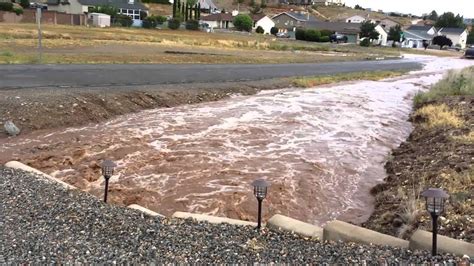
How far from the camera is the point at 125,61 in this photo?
30188 mm

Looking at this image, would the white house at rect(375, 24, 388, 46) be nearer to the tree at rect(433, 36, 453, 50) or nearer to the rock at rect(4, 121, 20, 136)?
the tree at rect(433, 36, 453, 50)

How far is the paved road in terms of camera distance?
19812 millimetres

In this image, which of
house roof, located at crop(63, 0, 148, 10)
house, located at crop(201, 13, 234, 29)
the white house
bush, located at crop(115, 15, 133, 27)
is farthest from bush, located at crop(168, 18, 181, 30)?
the white house

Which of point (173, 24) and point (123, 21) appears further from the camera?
→ point (173, 24)

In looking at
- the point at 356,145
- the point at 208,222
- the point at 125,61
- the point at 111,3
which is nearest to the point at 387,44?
the point at 111,3

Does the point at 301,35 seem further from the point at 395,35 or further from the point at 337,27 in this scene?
the point at 395,35

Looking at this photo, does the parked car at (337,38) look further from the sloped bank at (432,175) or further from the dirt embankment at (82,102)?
the sloped bank at (432,175)

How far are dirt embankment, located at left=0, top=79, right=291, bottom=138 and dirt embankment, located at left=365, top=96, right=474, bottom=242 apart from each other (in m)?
9.61

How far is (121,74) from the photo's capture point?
24156 millimetres

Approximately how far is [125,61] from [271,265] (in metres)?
26.4

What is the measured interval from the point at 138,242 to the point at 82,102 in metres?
12.3

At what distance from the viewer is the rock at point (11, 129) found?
14353 mm

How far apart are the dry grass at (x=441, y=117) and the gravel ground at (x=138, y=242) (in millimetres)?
11995

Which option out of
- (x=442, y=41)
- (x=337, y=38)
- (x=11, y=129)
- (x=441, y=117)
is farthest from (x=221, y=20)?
(x=11, y=129)
